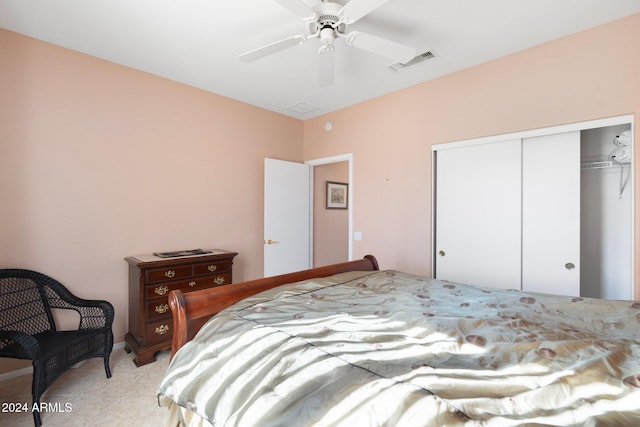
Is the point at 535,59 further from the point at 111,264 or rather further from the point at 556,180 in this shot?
the point at 111,264

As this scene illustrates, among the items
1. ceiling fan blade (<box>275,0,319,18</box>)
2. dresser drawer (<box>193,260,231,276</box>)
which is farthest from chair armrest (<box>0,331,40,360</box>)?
ceiling fan blade (<box>275,0,319,18</box>)

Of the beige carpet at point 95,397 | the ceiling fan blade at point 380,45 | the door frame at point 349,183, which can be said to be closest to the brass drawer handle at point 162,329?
the beige carpet at point 95,397

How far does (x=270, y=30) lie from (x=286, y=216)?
7.43ft

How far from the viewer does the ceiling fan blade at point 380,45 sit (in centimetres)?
176

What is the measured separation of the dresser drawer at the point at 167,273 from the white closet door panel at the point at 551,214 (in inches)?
121

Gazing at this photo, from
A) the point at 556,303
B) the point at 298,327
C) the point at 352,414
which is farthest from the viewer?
the point at 556,303

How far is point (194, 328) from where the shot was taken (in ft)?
4.72

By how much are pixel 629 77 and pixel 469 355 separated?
2.44m

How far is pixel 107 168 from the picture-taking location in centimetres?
268

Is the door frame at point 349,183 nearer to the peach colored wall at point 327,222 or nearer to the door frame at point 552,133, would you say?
the peach colored wall at point 327,222

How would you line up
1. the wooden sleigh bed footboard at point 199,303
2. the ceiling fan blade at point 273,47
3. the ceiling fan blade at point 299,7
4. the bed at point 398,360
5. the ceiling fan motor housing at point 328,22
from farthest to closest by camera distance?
the ceiling fan blade at point 273,47, the ceiling fan motor housing at point 328,22, the ceiling fan blade at point 299,7, the wooden sleigh bed footboard at point 199,303, the bed at point 398,360

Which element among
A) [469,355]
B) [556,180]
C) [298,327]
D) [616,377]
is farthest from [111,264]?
[556,180]

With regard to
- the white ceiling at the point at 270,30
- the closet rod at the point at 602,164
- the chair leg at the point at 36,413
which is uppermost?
the white ceiling at the point at 270,30

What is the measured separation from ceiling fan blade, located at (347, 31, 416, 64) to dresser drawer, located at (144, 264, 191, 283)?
93.0 inches
